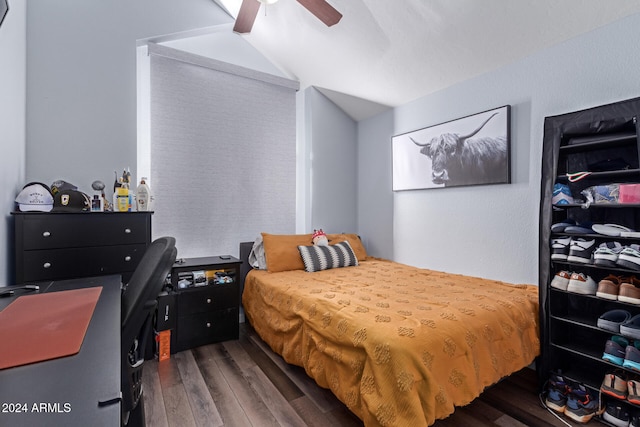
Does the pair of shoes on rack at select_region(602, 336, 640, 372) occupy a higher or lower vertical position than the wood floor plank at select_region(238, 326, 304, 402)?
higher

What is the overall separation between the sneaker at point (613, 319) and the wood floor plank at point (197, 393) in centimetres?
214

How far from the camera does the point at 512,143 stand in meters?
2.42

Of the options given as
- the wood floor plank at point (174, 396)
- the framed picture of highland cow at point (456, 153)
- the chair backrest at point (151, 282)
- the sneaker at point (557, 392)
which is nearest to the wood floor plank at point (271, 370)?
the wood floor plank at point (174, 396)

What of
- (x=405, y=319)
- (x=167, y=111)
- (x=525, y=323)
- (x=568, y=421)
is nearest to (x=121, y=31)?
(x=167, y=111)

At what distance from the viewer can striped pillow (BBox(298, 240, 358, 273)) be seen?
9.46ft

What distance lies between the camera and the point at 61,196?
206 cm

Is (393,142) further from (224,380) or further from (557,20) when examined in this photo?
(224,380)

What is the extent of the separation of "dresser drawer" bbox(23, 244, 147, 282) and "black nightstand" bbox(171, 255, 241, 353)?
1.34 ft

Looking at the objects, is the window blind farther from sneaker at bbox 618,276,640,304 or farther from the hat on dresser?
sneaker at bbox 618,276,640,304

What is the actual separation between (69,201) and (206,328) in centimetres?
139

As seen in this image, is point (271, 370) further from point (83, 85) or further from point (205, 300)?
point (83, 85)

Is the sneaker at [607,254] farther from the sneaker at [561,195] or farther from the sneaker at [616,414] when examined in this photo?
the sneaker at [616,414]

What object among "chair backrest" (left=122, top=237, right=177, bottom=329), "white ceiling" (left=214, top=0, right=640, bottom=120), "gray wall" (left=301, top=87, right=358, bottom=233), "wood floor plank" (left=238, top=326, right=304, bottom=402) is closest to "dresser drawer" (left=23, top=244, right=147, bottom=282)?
"wood floor plank" (left=238, top=326, right=304, bottom=402)

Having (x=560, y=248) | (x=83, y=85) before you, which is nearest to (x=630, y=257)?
(x=560, y=248)
